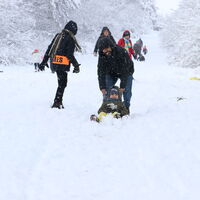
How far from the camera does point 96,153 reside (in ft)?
13.6

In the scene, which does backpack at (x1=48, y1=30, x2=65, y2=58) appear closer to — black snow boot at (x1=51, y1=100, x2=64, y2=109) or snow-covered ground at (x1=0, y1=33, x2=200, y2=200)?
black snow boot at (x1=51, y1=100, x2=64, y2=109)

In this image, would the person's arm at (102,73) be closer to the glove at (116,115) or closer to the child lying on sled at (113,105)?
the child lying on sled at (113,105)

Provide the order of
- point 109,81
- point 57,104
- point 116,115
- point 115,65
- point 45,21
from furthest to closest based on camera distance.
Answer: point 45,21, point 57,104, point 109,81, point 115,65, point 116,115

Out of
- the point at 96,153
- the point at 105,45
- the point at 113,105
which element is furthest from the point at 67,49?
the point at 96,153

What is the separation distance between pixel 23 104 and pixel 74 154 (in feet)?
12.0

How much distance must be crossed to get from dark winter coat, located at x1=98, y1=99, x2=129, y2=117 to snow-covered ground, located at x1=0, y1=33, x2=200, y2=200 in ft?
A: 1.03

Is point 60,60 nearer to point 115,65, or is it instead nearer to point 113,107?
point 115,65

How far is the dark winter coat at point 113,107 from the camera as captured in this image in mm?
5754

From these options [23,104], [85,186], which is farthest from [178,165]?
[23,104]

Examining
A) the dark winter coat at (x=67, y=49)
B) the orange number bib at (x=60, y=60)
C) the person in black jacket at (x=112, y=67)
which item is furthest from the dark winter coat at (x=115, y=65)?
the orange number bib at (x=60, y=60)

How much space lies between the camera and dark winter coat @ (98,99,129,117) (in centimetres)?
575

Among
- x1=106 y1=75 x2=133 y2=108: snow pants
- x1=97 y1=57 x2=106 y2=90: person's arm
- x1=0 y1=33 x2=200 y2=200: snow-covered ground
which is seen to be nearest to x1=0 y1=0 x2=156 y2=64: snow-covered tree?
x1=0 y1=33 x2=200 y2=200: snow-covered ground

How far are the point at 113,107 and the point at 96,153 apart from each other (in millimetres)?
1729

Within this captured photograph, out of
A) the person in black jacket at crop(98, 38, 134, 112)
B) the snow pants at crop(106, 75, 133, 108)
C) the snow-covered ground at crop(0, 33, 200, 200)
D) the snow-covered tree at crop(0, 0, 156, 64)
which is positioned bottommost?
the snow-covered ground at crop(0, 33, 200, 200)
